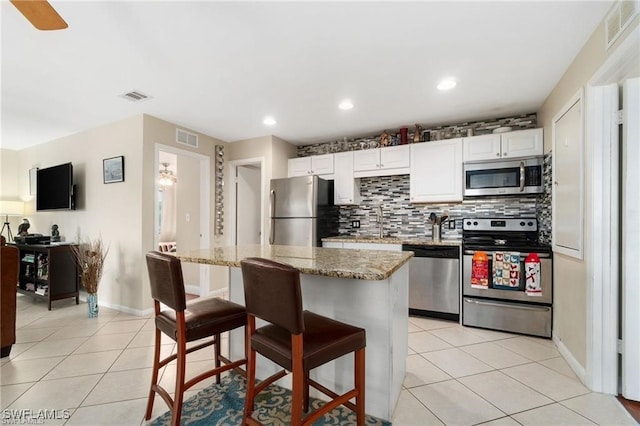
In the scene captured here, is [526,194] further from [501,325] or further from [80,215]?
A: [80,215]

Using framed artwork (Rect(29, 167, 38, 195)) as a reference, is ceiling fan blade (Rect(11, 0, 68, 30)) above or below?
above

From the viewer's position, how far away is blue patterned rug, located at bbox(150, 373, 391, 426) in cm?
159

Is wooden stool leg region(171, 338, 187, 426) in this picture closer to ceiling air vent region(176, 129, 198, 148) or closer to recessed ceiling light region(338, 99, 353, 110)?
recessed ceiling light region(338, 99, 353, 110)

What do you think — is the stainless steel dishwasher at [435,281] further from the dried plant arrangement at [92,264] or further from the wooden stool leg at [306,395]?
the dried plant arrangement at [92,264]

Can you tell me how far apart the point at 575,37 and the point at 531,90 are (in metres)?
0.85

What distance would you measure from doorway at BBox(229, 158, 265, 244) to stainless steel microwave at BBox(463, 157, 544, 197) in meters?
2.85

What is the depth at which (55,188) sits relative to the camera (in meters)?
4.17

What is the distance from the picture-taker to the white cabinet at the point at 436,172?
3.40 meters

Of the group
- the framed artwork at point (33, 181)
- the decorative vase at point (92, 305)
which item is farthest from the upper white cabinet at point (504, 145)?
the framed artwork at point (33, 181)

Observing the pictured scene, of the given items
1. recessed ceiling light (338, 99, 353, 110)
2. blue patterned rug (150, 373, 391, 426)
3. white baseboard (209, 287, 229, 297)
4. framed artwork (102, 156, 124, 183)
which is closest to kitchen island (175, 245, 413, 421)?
blue patterned rug (150, 373, 391, 426)

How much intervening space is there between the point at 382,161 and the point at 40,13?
328 cm

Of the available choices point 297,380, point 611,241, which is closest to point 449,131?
point 611,241

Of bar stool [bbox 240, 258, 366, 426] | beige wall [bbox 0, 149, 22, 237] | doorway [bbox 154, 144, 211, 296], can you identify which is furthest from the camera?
beige wall [bbox 0, 149, 22, 237]

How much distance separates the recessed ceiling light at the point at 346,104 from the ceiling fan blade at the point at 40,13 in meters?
2.26
